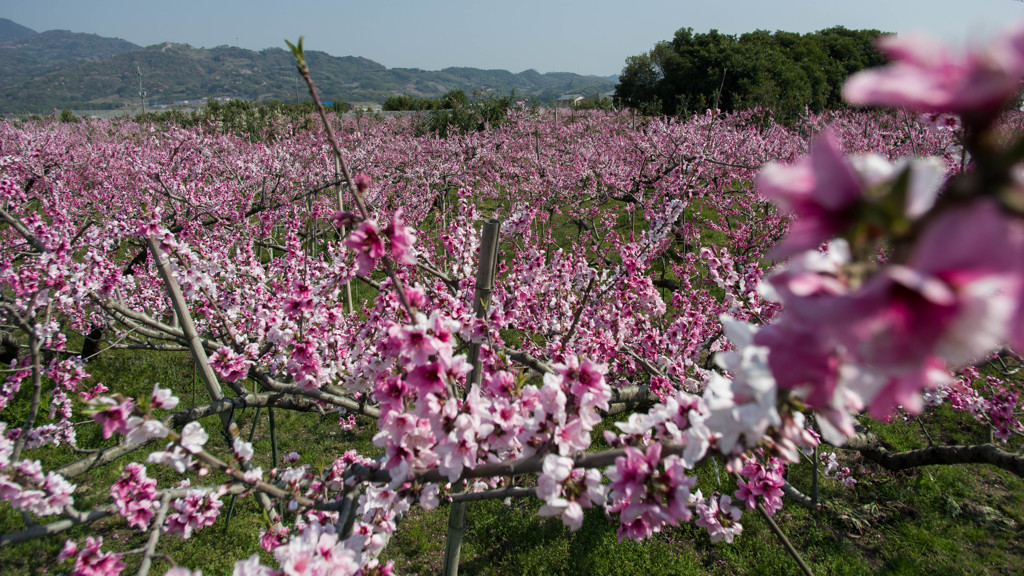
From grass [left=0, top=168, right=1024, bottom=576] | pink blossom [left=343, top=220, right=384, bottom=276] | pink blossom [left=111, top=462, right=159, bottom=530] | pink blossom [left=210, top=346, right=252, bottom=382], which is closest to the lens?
pink blossom [left=343, top=220, right=384, bottom=276]

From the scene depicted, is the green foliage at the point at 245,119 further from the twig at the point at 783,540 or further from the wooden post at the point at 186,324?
the twig at the point at 783,540

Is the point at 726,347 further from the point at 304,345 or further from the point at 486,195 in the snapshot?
the point at 486,195

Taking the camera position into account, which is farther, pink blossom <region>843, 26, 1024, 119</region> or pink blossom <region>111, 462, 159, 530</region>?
pink blossom <region>111, 462, 159, 530</region>

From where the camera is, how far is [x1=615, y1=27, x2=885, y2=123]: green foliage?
28109 mm

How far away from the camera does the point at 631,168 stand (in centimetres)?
1205

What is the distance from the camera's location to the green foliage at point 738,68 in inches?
1107

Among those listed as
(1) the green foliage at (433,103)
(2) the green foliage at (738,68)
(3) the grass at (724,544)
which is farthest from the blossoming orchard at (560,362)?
(2) the green foliage at (738,68)

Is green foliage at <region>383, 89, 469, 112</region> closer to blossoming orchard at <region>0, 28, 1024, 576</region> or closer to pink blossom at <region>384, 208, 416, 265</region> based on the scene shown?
blossoming orchard at <region>0, 28, 1024, 576</region>

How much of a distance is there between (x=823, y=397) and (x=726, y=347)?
4.10 meters

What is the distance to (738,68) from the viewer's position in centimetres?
2800

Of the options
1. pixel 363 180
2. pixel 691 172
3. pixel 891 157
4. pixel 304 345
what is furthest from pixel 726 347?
pixel 891 157

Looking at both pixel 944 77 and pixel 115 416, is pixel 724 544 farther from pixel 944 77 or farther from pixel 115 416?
pixel 944 77

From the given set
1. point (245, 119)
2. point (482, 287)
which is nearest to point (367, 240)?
point (482, 287)

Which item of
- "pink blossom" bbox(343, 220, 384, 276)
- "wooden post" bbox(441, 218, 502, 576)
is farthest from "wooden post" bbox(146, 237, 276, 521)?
"pink blossom" bbox(343, 220, 384, 276)
